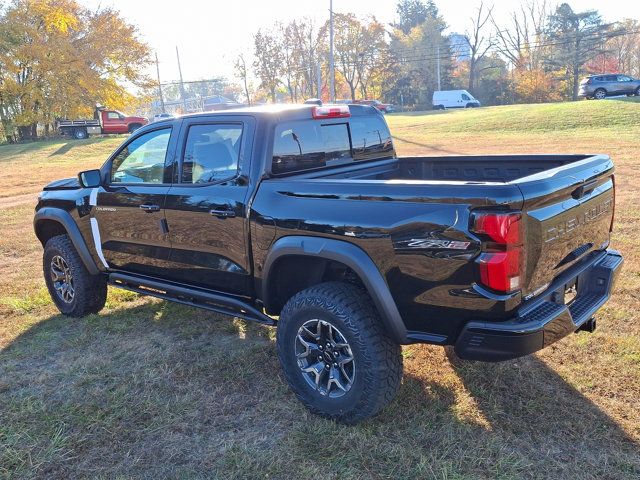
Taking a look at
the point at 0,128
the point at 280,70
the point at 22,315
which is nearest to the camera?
the point at 22,315

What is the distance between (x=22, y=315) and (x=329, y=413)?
11.5 ft

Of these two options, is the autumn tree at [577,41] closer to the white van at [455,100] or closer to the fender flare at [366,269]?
the white van at [455,100]

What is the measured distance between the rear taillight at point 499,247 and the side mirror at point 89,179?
3.21 meters

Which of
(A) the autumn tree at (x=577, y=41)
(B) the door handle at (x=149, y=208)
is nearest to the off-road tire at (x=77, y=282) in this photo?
(B) the door handle at (x=149, y=208)

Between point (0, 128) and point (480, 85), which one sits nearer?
point (0, 128)

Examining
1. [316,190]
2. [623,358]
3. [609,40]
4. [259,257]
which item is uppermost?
[609,40]

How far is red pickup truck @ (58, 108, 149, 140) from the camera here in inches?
1341

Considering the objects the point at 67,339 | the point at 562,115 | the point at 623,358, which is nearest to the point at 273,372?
the point at 67,339

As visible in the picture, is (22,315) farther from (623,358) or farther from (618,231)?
(618,231)

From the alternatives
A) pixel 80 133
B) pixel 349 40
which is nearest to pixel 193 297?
pixel 80 133

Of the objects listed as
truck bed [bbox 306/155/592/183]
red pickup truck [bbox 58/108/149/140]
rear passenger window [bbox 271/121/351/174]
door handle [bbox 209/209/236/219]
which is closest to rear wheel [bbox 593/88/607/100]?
red pickup truck [bbox 58/108/149/140]

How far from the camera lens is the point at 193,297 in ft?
13.0

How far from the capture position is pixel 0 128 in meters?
34.0

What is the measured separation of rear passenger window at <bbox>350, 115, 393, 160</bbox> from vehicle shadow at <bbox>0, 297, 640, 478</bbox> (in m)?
1.56
